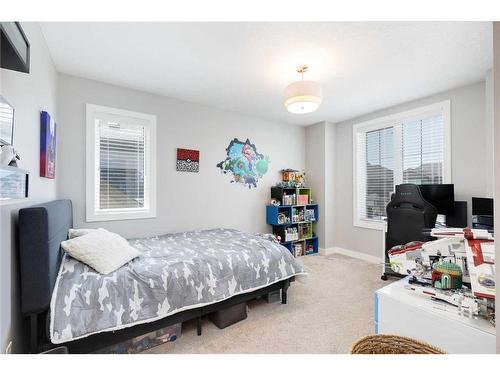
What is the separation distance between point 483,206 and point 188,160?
339 cm

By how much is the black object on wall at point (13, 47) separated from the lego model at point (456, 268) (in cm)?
191

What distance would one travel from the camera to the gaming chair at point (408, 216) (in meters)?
2.44

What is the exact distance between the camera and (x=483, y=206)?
7.43 ft

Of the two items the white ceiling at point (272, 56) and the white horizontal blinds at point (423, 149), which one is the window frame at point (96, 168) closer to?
the white ceiling at point (272, 56)

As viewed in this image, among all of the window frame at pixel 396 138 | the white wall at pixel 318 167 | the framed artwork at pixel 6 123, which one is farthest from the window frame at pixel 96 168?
→ the window frame at pixel 396 138

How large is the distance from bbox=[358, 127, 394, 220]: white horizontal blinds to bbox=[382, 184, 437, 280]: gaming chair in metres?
1.11

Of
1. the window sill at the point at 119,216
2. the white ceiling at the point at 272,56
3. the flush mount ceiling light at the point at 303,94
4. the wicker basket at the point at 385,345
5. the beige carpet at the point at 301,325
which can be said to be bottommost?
the beige carpet at the point at 301,325

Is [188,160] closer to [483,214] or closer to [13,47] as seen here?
[13,47]

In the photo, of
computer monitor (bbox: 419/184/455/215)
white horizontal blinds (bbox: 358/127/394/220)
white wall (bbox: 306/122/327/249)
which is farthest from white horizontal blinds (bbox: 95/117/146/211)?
computer monitor (bbox: 419/184/455/215)

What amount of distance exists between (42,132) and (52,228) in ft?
2.79

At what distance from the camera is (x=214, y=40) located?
75.2 inches

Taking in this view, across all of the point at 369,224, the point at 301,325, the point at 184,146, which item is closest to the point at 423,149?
the point at 369,224

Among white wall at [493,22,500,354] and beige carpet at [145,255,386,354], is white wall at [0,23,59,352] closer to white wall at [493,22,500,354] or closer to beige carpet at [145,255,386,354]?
beige carpet at [145,255,386,354]
